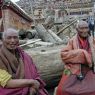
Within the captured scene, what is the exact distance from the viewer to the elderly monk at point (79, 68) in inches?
213

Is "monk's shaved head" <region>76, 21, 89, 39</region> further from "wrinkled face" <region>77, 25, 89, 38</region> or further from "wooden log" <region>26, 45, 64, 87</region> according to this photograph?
"wooden log" <region>26, 45, 64, 87</region>

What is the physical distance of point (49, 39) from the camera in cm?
880

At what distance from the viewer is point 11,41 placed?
4262 mm

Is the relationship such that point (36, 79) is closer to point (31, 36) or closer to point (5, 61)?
point (5, 61)

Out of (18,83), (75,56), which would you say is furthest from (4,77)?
(75,56)

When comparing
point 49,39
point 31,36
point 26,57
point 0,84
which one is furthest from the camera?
point 31,36

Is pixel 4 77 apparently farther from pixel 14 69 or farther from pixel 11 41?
pixel 11 41

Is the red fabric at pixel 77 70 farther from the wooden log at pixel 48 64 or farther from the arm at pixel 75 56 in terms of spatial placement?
the wooden log at pixel 48 64

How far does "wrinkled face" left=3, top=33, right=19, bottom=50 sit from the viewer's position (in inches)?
168

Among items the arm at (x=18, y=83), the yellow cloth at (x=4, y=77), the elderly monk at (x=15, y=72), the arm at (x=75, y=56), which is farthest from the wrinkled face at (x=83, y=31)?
the yellow cloth at (x=4, y=77)

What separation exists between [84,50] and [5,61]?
63.3 inches

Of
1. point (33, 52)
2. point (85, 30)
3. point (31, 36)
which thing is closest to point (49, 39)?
point (31, 36)

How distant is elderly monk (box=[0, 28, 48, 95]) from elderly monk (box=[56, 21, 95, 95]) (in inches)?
44.7

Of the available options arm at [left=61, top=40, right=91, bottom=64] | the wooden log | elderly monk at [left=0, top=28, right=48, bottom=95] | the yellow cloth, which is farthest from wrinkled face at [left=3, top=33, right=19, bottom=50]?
the wooden log
